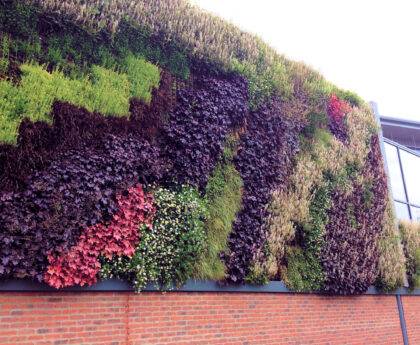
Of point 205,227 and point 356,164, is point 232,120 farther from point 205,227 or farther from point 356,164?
point 356,164

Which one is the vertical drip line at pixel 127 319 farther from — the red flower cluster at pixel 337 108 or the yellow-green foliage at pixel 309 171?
the red flower cluster at pixel 337 108

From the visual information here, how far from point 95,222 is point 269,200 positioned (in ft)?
11.6

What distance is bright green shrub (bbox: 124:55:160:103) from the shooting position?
7.09m

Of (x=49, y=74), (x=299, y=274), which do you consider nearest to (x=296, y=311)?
(x=299, y=274)

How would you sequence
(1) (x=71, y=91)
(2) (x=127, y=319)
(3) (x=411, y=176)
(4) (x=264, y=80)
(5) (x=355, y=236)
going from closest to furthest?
(2) (x=127, y=319)
(1) (x=71, y=91)
(4) (x=264, y=80)
(5) (x=355, y=236)
(3) (x=411, y=176)

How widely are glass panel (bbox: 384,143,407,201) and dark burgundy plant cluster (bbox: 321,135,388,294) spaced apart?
183 cm

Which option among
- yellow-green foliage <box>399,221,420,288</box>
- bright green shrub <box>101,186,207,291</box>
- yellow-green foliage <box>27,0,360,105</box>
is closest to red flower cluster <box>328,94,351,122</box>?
yellow-green foliage <box>27,0,360,105</box>

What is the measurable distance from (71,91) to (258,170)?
3582 millimetres

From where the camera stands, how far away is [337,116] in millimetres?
10844

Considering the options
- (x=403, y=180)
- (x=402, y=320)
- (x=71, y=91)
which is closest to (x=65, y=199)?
(x=71, y=91)

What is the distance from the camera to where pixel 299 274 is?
8.40 metres

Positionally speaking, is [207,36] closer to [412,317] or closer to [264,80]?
[264,80]

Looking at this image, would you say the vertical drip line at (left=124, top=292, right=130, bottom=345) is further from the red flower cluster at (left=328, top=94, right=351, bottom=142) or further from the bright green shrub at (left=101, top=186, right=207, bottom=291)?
the red flower cluster at (left=328, top=94, right=351, bottom=142)

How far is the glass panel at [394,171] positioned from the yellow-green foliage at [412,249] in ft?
4.16
